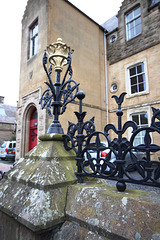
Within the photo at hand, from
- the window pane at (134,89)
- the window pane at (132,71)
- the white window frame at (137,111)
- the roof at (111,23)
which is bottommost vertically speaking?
the white window frame at (137,111)

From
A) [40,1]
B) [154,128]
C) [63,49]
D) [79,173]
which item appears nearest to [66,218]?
[79,173]

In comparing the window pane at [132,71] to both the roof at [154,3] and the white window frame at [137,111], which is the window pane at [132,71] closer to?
the white window frame at [137,111]

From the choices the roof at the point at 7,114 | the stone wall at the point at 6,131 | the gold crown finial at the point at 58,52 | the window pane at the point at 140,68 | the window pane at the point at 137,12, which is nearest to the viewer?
the gold crown finial at the point at 58,52

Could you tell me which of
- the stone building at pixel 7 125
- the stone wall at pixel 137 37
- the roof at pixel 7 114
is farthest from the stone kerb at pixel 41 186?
the roof at pixel 7 114

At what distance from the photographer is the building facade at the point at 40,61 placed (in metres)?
8.89

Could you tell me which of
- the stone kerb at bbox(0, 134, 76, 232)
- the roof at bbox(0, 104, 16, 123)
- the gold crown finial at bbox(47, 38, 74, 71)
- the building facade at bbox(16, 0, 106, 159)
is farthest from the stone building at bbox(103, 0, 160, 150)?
the roof at bbox(0, 104, 16, 123)

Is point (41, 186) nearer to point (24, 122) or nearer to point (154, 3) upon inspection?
point (24, 122)

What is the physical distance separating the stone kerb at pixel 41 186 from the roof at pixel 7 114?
27439 millimetres

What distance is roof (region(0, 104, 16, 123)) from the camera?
2731 centimetres

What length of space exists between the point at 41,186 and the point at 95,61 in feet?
36.2

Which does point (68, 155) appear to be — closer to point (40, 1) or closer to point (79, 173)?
point (79, 173)

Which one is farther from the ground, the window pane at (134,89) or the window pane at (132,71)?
the window pane at (132,71)

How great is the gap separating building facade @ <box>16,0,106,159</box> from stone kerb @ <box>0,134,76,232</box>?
6.32m

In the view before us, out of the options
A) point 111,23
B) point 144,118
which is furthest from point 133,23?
point 144,118
